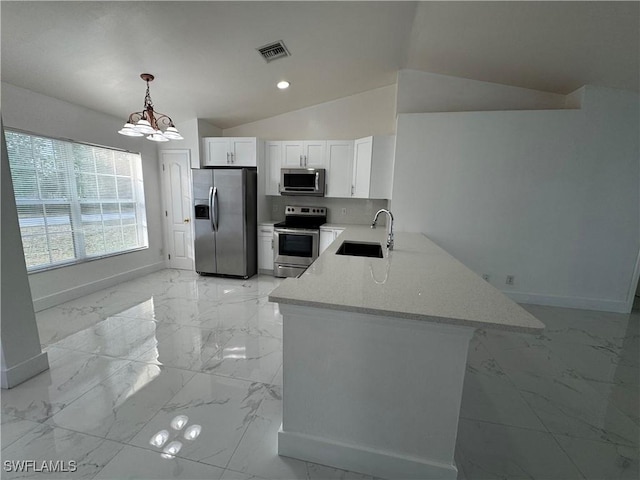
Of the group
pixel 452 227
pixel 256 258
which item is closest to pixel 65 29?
pixel 256 258

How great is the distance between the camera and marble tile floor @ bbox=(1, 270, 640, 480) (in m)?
1.35

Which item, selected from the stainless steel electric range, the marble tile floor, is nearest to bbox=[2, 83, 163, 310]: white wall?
the marble tile floor

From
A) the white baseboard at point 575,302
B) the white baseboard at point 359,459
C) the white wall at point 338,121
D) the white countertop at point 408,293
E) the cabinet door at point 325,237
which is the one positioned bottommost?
the white baseboard at point 359,459

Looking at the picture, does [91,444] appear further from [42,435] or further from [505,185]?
[505,185]

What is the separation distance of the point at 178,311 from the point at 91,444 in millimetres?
1696

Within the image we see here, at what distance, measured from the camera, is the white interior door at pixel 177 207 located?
4.33 metres

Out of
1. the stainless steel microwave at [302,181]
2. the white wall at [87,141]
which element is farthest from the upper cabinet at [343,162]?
the white wall at [87,141]

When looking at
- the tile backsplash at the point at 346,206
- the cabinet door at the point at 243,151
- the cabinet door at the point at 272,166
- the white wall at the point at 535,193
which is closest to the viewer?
the white wall at the point at 535,193

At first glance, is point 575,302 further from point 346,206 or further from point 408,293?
point 408,293

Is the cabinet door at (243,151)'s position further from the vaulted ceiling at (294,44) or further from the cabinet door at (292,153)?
the vaulted ceiling at (294,44)

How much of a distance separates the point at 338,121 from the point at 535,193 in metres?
2.91

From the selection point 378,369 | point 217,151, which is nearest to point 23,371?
point 378,369

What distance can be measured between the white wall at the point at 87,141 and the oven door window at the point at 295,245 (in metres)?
2.19

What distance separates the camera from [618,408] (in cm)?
175
